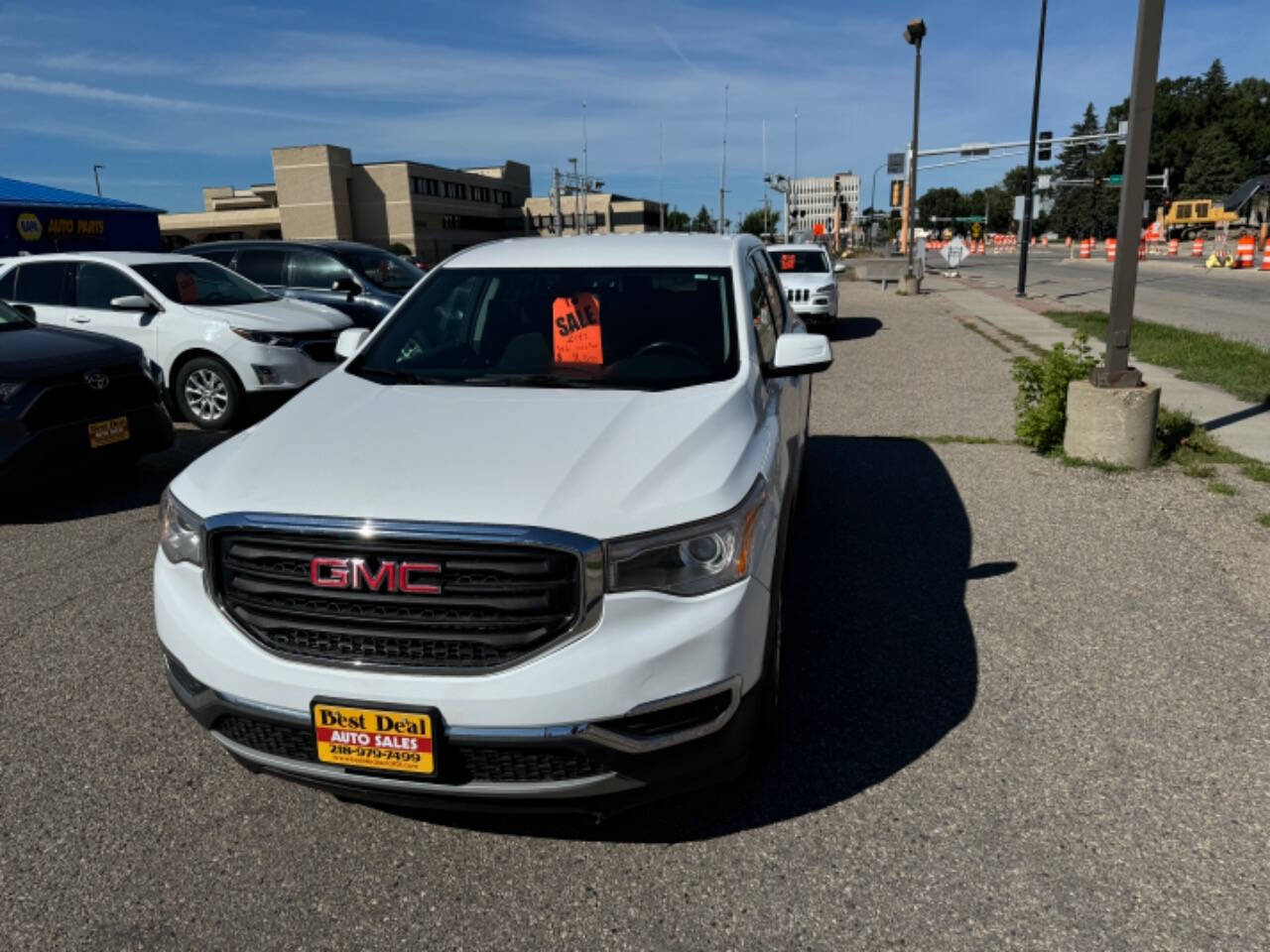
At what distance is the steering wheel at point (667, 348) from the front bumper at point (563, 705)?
4.68 feet

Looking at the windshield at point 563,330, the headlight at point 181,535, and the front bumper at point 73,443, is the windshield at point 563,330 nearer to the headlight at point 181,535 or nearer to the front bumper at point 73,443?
the headlight at point 181,535

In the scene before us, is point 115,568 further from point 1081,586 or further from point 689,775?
point 1081,586

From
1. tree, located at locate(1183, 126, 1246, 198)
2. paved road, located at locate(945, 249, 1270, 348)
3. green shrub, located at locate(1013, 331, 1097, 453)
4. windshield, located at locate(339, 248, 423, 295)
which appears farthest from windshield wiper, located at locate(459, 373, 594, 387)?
tree, located at locate(1183, 126, 1246, 198)

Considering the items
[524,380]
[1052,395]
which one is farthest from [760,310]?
[1052,395]

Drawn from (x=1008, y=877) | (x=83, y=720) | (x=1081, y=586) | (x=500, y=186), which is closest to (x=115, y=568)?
(x=83, y=720)

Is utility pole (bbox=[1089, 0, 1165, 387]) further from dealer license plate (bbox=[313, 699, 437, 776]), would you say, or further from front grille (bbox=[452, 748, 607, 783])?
dealer license plate (bbox=[313, 699, 437, 776])

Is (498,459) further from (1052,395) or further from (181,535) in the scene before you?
(1052,395)

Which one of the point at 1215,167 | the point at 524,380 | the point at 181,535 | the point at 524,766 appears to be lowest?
the point at 524,766

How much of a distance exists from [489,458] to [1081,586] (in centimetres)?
336

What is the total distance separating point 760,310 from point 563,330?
99 centimetres

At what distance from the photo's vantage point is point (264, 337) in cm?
858

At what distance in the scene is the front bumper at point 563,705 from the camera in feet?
7.59

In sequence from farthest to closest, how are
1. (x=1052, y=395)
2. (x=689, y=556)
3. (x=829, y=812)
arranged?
(x=1052, y=395) < (x=829, y=812) < (x=689, y=556)

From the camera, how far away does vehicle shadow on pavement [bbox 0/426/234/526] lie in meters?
6.00
